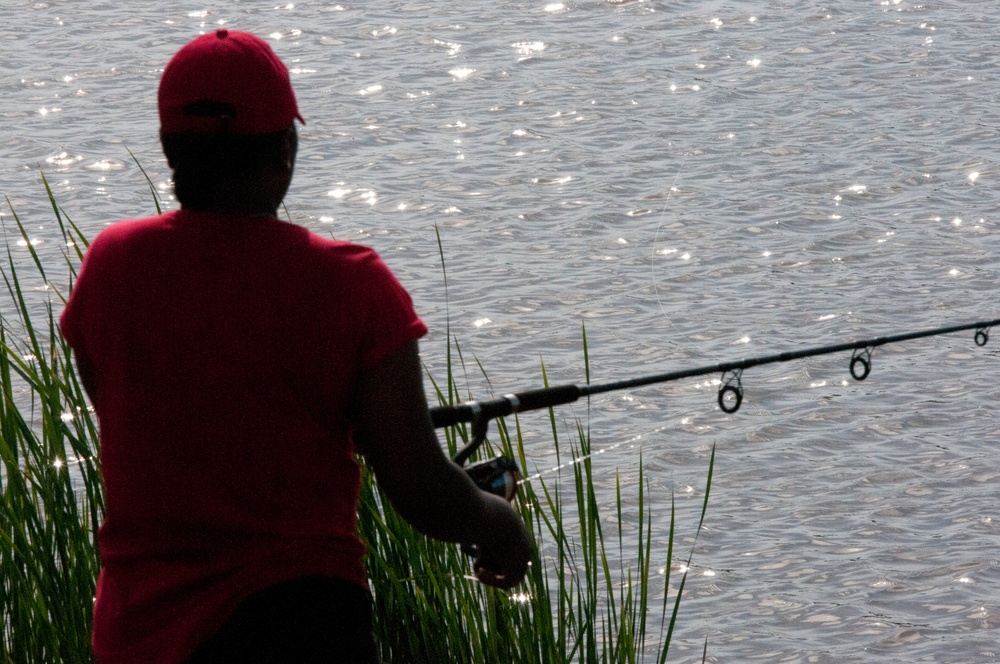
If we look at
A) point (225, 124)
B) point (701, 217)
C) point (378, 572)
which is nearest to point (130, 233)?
point (225, 124)

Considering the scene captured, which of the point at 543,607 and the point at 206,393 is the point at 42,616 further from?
the point at 206,393

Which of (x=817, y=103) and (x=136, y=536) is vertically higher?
(x=136, y=536)

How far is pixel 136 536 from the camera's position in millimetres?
Answer: 1836

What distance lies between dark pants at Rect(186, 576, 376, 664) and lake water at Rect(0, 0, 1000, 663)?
300 cm

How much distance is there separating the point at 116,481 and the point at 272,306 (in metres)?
0.30

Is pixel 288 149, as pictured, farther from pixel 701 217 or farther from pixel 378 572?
pixel 701 217

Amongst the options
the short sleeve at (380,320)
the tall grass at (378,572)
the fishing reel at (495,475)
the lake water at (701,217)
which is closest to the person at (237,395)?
the short sleeve at (380,320)

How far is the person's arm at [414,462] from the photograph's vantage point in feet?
5.87

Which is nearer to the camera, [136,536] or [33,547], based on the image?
[136,536]

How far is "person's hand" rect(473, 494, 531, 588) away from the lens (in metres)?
2.00

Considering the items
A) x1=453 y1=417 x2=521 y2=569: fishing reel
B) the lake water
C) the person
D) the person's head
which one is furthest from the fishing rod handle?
the lake water

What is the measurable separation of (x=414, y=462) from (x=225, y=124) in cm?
45

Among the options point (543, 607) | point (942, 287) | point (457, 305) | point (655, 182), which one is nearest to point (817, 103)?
point (655, 182)

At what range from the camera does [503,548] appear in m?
2.03
